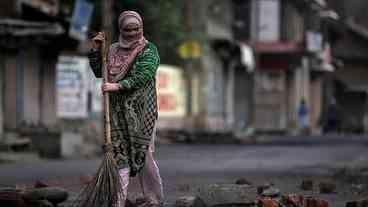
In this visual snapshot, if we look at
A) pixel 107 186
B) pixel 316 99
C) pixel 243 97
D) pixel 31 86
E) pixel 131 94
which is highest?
pixel 316 99

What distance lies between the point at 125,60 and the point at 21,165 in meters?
10.7

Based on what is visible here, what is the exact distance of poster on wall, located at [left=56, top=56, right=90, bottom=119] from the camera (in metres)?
28.8

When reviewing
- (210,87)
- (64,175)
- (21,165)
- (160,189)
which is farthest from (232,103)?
(160,189)

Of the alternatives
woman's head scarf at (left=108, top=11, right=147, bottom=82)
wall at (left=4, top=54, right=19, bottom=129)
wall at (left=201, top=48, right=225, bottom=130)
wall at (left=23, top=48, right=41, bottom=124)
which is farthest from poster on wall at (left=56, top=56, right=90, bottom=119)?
woman's head scarf at (left=108, top=11, right=147, bottom=82)

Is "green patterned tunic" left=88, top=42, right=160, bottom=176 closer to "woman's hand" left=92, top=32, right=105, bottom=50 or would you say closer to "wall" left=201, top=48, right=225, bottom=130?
"woman's hand" left=92, top=32, right=105, bottom=50

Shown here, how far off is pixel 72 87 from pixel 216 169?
12698 millimetres

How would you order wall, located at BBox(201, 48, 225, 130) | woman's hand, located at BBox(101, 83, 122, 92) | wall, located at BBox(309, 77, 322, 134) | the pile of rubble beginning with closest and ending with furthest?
woman's hand, located at BBox(101, 83, 122, 92)
the pile of rubble
wall, located at BBox(201, 48, 225, 130)
wall, located at BBox(309, 77, 322, 134)

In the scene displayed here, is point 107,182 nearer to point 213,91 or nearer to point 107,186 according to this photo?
point 107,186

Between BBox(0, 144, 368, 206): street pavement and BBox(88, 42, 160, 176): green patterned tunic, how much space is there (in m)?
1.73

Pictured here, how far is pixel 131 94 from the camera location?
8.60 meters

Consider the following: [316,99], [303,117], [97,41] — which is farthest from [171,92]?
[97,41]

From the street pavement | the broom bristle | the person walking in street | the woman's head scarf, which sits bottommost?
the street pavement

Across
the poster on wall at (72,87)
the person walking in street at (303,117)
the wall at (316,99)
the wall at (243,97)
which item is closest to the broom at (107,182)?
the poster on wall at (72,87)

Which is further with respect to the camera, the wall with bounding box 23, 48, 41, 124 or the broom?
the wall with bounding box 23, 48, 41, 124
